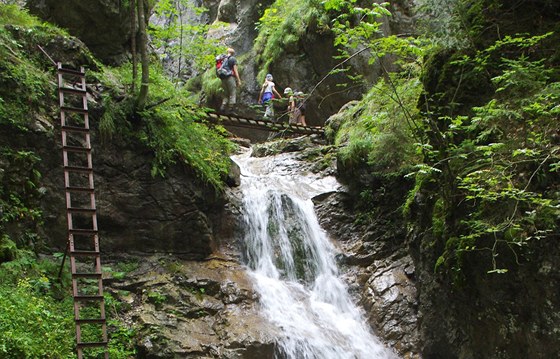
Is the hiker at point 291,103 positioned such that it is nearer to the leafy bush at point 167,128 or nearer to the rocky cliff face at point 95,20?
the leafy bush at point 167,128

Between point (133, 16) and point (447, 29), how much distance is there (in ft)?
18.4

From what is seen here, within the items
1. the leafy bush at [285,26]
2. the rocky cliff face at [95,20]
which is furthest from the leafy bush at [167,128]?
the leafy bush at [285,26]

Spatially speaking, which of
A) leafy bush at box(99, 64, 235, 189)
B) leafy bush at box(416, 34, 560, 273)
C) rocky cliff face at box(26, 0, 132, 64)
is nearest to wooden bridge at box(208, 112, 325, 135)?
leafy bush at box(99, 64, 235, 189)

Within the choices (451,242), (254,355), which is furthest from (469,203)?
(254,355)

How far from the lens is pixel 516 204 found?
6164 millimetres

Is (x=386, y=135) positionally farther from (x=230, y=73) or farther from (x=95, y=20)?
(x=230, y=73)

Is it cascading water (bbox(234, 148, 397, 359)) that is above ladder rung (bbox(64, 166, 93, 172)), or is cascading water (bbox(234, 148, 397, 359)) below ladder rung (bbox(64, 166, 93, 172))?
below

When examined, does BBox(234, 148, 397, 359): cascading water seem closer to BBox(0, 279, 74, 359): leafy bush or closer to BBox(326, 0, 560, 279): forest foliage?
BBox(326, 0, 560, 279): forest foliage

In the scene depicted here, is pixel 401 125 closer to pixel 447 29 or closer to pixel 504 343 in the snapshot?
pixel 447 29

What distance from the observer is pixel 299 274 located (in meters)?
10.6

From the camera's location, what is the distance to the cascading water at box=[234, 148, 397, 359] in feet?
28.8

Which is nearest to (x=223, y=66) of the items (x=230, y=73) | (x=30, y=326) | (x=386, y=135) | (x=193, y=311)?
(x=230, y=73)

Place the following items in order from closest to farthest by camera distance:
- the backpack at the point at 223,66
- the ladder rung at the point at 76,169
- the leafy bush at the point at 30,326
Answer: the leafy bush at the point at 30,326
the ladder rung at the point at 76,169
the backpack at the point at 223,66

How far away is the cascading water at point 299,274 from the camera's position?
879cm
